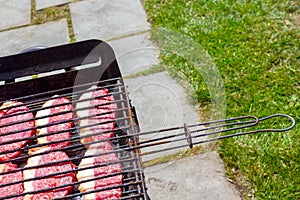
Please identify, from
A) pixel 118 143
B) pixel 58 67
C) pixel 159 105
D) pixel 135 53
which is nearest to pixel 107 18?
pixel 135 53

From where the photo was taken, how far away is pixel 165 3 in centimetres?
329

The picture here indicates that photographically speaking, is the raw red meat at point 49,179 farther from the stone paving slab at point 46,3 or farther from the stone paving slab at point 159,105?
the stone paving slab at point 46,3

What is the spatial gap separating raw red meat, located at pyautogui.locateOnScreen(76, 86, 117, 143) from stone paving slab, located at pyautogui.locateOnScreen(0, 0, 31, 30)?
186 cm

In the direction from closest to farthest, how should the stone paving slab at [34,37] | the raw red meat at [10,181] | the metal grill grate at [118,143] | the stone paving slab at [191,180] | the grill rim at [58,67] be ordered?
the metal grill grate at [118,143], the raw red meat at [10,181], the grill rim at [58,67], the stone paving slab at [191,180], the stone paving slab at [34,37]

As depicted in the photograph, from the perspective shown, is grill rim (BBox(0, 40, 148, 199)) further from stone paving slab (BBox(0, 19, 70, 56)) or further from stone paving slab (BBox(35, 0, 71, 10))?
stone paving slab (BBox(35, 0, 71, 10))

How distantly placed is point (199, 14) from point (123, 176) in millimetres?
1864

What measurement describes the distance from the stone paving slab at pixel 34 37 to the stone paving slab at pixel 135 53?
0.44 metres

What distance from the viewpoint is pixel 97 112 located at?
5.58 feet

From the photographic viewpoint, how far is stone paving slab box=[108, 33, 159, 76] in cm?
279

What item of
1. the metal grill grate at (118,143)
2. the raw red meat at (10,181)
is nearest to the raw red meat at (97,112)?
the metal grill grate at (118,143)

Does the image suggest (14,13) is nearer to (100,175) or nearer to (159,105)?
(159,105)

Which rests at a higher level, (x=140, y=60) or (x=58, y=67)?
(x=58, y=67)

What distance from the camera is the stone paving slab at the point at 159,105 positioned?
2.35m

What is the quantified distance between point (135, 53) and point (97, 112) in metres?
1.24
